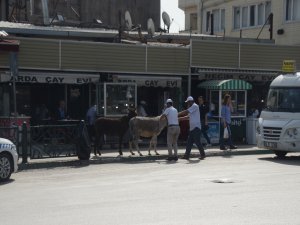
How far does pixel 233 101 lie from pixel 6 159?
11834 mm

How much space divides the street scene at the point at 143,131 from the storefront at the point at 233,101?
0.05m

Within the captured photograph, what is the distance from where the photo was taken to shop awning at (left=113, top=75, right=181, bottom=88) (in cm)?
2138

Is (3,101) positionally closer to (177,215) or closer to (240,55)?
(240,55)

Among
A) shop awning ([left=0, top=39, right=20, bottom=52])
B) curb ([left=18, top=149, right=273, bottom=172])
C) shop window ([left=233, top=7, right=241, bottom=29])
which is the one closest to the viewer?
curb ([left=18, top=149, right=273, bottom=172])

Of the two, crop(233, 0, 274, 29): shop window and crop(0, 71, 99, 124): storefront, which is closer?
crop(0, 71, 99, 124): storefront

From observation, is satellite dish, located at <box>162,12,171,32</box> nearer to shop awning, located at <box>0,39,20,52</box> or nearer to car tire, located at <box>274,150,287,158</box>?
shop awning, located at <box>0,39,20,52</box>

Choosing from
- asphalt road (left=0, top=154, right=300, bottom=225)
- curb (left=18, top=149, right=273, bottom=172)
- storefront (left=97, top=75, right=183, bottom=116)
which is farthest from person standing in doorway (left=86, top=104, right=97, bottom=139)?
asphalt road (left=0, top=154, right=300, bottom=225)

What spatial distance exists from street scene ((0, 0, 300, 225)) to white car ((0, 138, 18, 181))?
0.11 feet

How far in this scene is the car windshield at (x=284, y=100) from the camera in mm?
17531

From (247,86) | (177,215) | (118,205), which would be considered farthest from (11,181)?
(247,86)

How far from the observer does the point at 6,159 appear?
1319 centimetres

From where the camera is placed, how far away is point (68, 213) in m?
9.06

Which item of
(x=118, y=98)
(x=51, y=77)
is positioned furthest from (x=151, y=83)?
(x=51, y=77)

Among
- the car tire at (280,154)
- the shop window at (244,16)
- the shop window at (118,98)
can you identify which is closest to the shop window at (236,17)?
the shop window at (244,16)
